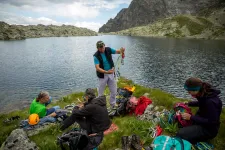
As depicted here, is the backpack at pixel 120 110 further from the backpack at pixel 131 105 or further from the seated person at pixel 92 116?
the seated person at pixel 92 116

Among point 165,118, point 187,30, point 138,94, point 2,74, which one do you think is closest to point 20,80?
point 2,74

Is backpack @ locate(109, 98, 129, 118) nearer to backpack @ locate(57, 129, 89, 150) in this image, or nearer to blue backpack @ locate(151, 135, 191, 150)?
backpack @ locate(57, 129, 89, 150)

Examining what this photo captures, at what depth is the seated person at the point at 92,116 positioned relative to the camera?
810 cm

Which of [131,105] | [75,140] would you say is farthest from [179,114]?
[75,140]

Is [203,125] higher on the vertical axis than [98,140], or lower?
higher

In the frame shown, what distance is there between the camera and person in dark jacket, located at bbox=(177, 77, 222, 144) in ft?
23.1

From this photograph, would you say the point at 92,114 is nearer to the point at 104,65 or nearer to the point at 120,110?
the point at 120,110

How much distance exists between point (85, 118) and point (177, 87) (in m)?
28.1

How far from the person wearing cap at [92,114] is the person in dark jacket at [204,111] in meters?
3.47

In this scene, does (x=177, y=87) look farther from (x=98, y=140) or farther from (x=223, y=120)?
(x=98, y=140)

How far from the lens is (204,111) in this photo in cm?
741

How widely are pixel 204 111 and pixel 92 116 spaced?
15.0ft

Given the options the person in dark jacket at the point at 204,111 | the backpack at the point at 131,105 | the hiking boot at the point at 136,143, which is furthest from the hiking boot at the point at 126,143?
the backpack at the point at 131,105

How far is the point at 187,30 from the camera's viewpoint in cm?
19912
